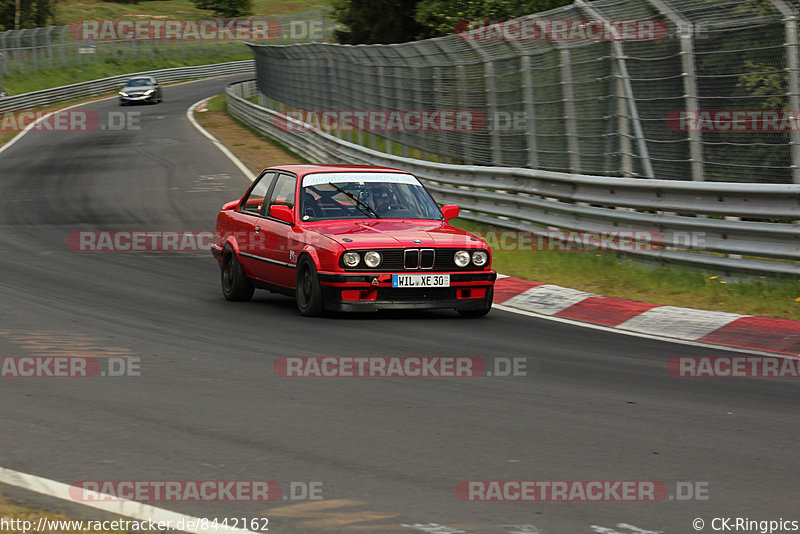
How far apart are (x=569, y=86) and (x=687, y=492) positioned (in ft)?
34.5

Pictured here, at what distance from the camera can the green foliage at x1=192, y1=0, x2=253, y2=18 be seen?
108125mm

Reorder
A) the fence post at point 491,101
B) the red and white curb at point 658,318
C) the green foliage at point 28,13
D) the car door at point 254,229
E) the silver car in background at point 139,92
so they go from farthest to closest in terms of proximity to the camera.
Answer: the green foliage at point 28,13, the silver car in background at point 139,92, the fence post at point 491,101, the car door at point 254,229, the red and white curb at point 658,318

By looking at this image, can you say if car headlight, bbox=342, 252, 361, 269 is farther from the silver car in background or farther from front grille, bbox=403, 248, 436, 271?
the silver car in background

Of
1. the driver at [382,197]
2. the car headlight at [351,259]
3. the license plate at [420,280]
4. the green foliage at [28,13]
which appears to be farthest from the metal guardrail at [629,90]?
the green foliage at [28,13]

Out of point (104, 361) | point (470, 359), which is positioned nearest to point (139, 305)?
point (104, 361)

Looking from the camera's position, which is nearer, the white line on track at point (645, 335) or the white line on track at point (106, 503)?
the white line on track at point (106, 503)

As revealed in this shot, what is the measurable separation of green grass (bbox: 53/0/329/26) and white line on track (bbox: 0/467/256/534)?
92.7 meters

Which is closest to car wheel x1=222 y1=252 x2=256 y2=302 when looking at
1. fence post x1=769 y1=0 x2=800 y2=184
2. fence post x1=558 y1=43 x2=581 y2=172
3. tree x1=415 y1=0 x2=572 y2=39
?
fence post x1=558 y1=43 x2=581 y2=172

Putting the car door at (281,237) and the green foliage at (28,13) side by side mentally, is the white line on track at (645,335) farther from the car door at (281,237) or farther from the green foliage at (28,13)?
the green foliage at (28,13)

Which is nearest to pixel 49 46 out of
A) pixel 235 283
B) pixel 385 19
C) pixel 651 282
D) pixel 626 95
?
pixel 385 19

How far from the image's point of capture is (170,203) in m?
22.4

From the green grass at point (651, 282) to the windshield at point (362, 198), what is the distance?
213 cm

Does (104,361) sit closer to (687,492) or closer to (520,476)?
(520,476)

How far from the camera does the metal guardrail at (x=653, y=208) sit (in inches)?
429
